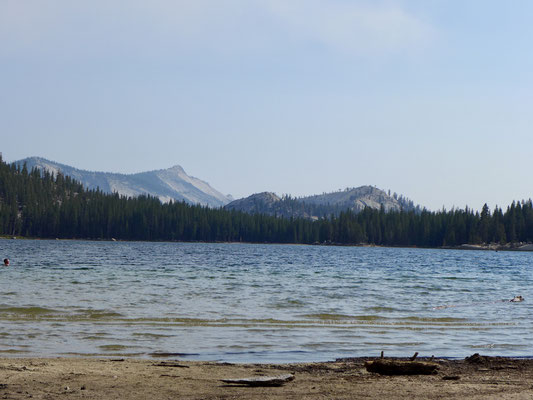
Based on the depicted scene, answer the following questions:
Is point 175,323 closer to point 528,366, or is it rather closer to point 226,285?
point 528,366

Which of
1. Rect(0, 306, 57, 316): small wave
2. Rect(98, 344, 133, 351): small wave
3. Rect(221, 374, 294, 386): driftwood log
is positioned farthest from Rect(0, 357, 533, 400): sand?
Rect(0, 306, 57, 316): small wave

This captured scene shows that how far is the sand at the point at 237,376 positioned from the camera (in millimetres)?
12828

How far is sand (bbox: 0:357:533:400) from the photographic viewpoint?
1283 centimetres

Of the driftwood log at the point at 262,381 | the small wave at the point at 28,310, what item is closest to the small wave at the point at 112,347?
the driftwood log at the point at 262,381

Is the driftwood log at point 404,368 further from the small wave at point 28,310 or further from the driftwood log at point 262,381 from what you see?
the small wave at point 28,310

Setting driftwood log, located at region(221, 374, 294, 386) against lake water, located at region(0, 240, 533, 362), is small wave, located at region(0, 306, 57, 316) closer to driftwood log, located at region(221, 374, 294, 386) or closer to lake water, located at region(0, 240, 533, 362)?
lake water, located at region(0, 240, 533, 362)

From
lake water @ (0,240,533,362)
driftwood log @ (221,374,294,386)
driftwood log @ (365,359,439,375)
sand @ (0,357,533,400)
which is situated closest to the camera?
sand @ (0,357,533,400)

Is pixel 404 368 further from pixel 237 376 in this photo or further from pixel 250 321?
pixel 250 321

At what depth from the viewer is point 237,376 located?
15.3 metres

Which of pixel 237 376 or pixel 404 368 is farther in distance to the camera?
pixel 404 368

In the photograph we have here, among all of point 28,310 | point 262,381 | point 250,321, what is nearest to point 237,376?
point 262,381

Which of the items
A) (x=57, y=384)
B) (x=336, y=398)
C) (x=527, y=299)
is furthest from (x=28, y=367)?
(x=527, y=299)

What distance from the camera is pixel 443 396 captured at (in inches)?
500

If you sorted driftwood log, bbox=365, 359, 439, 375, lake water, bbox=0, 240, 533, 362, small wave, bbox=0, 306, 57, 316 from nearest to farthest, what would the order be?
driftwood log, bbox=365, 359, 439, 375 < lake water, bbox=0, 240, 533, 362 < small wave, bbox=0, 306, 57, 316
